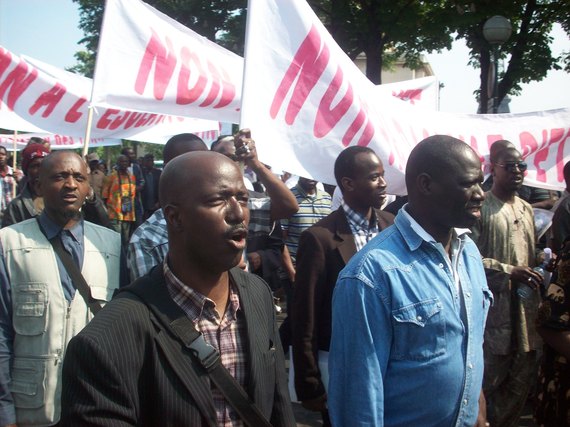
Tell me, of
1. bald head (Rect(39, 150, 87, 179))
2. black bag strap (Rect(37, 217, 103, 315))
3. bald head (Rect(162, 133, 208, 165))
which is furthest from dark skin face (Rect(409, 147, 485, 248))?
bald head (Rect(39, 150, 87, 179))

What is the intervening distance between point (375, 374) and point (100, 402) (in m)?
0.95

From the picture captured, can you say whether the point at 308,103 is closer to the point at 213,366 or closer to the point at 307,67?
the point at 307,67

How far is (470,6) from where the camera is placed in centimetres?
1795

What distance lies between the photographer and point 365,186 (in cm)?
361

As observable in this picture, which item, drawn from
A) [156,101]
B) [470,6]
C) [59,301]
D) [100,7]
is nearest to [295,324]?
[59,301]

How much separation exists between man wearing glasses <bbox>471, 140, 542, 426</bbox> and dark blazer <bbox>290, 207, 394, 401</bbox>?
4.50 feet

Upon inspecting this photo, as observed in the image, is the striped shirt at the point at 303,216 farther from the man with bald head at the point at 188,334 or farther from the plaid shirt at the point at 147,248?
the man with bald head at the point at 188,334

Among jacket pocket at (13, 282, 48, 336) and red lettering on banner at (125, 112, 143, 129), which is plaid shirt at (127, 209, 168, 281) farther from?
red lettering on banner at (125, 112, 143, 129)

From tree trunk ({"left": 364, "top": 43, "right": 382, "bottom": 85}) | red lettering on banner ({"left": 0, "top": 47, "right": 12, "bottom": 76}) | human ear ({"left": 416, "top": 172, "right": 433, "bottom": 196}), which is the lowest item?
human ear ({"left": 416, "top": 172, "right": 433, "bottom": 196})

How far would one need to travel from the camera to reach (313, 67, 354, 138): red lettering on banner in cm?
459

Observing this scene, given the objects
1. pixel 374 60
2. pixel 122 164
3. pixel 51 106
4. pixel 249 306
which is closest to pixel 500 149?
Result: pixel 249 306

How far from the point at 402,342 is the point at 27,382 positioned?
1.63 metres

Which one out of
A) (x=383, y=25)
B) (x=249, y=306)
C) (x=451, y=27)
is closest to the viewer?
(x=249, y=306)

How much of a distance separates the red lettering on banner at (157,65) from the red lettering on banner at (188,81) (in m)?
0.11
